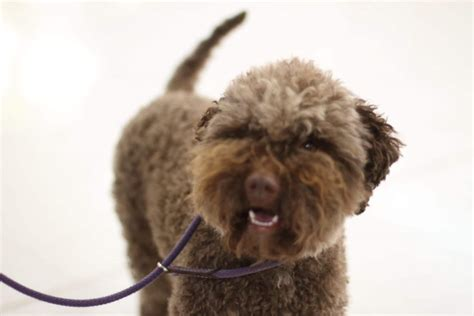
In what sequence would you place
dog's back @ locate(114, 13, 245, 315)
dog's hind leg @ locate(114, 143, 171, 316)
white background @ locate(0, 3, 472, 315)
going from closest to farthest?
1. dog's back @ locate(114, 13, 245, 315)
2. dog's hind leg @ locate(114, 143, 171, 316)
3. white background @ locate(0, 3, 472, 315)

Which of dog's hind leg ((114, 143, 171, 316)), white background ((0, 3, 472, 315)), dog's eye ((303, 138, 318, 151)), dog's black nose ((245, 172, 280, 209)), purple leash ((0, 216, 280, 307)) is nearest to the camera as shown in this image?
dog's black nose ((245, 172, 280, 209))

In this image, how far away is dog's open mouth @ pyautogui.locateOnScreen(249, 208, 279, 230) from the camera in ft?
4.64

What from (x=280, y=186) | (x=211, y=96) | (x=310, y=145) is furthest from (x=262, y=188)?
(x=211, y=96)

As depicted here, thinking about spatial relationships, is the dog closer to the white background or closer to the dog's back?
the dog's back

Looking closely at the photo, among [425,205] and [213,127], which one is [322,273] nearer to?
[213,127]

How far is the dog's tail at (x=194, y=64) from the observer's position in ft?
9.62

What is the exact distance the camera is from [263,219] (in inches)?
56.3

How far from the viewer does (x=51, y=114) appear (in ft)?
15.8

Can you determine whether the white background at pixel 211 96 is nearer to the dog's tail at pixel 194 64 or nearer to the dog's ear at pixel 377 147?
the dog's tail at pixel 194 64

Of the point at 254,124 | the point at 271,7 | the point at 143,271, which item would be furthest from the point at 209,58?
the point at 271,7

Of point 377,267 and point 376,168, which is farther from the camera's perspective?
point 377,267

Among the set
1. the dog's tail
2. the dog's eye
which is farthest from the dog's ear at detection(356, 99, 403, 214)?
the dog's tail

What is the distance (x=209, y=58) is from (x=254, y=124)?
5.27 feet

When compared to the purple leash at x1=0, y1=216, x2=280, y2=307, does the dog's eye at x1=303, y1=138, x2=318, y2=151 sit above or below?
above
